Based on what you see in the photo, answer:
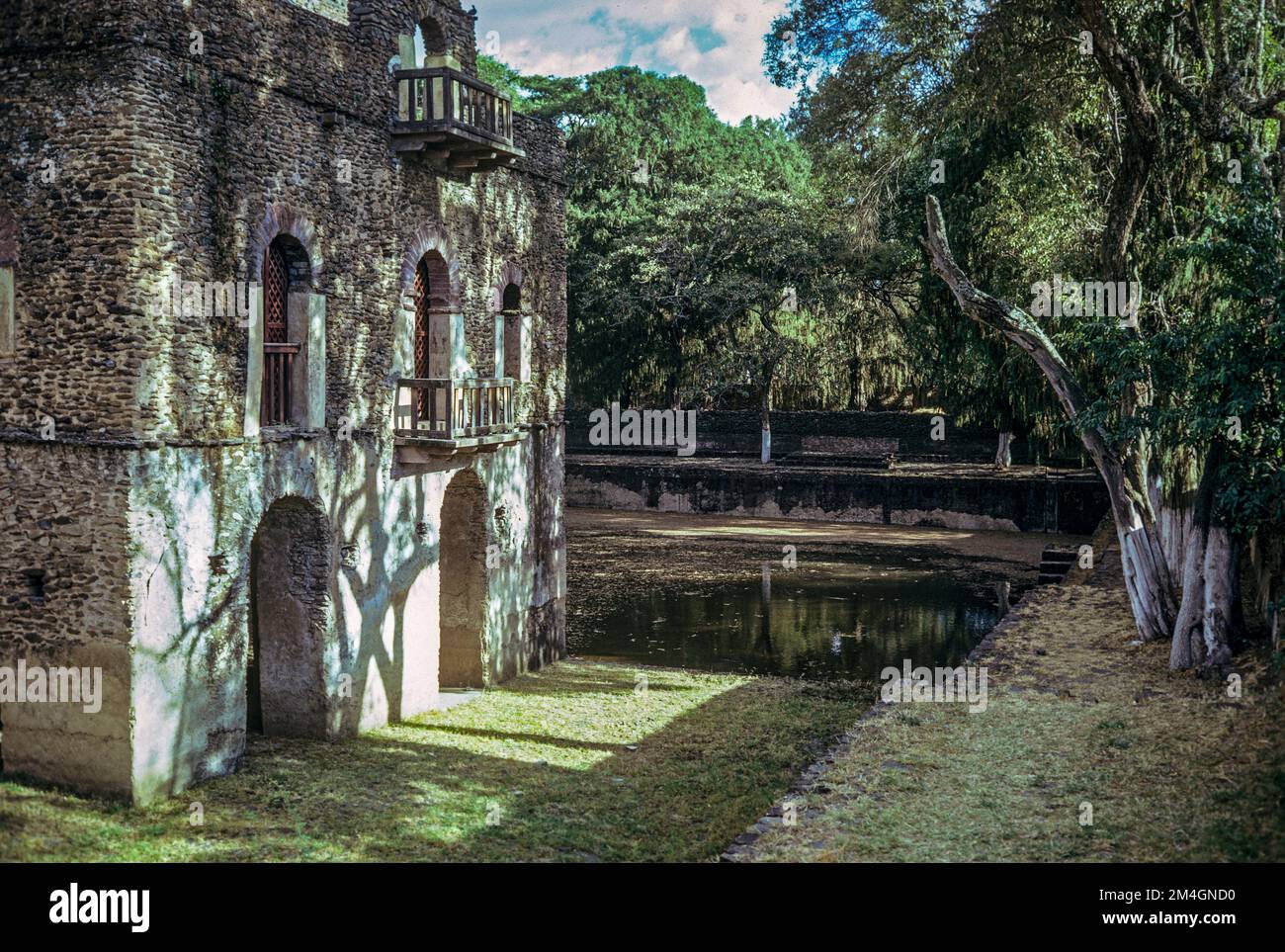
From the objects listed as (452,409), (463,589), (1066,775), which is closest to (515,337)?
(452,409)

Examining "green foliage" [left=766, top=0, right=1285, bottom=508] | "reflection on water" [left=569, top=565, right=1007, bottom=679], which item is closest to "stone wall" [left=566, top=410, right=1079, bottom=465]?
"reflection on water" [left=569, top=565, right=1007, bottom=679]

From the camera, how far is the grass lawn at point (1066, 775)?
31.3 ft

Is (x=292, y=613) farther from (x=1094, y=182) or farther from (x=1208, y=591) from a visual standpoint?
(x=1094, y=182)

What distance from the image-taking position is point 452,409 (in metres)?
15.6

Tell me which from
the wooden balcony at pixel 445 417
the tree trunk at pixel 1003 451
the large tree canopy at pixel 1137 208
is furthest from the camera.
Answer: the tree trunk at pixel 1003 451

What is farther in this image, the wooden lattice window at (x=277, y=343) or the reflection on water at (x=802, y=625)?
the reflection on water at (x=802, y=625)

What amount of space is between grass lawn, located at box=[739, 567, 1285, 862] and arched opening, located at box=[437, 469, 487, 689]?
6346 mm

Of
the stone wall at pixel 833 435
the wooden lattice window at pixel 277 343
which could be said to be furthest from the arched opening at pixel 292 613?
the stone wall at pixel 833 435

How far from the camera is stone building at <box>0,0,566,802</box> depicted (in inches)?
460

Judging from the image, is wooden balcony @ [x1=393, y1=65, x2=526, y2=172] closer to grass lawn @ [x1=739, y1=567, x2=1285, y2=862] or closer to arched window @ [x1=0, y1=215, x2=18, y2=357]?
arched window @ [x1=0, y1=215, x2=18, y2=357]

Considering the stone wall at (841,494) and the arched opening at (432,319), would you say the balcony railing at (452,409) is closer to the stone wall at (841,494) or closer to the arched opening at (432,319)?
the arched opening at (432,319)

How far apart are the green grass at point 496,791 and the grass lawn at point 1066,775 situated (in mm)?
1479

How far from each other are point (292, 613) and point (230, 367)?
3.10 meters

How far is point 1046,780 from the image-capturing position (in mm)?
11234
